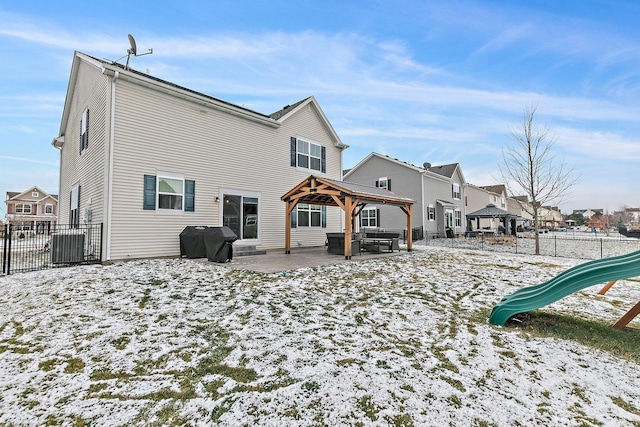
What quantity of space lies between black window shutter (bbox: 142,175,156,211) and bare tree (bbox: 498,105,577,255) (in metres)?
17.9

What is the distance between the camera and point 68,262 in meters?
8.25

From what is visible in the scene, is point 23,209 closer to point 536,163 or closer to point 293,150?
point 293,150

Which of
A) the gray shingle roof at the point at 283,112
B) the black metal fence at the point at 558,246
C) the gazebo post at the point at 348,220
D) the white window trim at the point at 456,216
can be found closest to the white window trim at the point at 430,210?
the black metal fence at the point at 558,246

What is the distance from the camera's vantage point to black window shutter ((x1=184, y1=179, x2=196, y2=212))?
1025cm

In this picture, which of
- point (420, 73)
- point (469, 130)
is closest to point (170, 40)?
point (420, 73)

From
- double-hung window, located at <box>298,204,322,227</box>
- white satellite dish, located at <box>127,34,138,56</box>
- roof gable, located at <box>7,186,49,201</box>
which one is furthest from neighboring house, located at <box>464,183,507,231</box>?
roof gable, located at <box>7,186,49,201</box>

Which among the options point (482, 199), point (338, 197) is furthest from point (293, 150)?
point (482, 199)

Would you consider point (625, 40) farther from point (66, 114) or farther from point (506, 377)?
point (66, 114)

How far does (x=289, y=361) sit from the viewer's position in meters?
3.16

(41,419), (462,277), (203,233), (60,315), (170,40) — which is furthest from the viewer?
(170,40)

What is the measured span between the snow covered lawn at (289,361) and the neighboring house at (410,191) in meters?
17.5

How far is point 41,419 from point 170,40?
49.0 feet

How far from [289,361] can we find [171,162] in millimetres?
9102

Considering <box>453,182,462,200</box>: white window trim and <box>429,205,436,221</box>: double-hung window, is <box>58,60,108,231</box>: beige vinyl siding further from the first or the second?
<box>453,182,462,200</box>: white window trim
